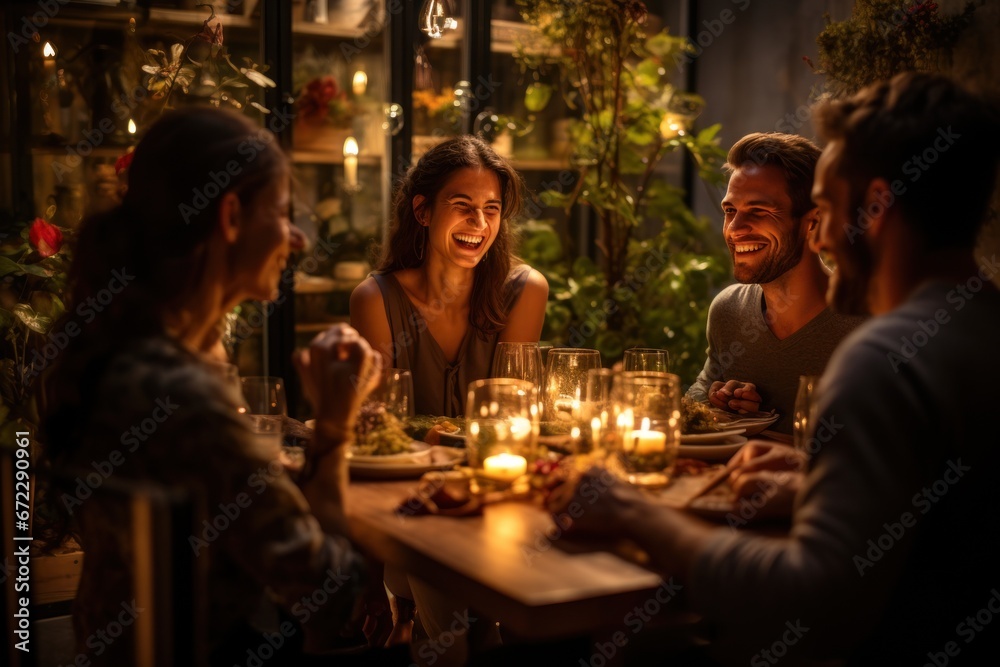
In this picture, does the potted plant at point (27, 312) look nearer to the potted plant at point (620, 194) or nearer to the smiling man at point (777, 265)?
the smiling man at point (777, 265)

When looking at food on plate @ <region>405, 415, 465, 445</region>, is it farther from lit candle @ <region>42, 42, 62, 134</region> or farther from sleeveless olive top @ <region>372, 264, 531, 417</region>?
lit candle @ <region>42, 42, 62, 134</region>

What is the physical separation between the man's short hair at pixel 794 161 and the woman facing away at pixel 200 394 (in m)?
1.45

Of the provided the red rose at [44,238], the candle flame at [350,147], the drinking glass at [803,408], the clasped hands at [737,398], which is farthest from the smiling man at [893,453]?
the candle flame at [350,147]

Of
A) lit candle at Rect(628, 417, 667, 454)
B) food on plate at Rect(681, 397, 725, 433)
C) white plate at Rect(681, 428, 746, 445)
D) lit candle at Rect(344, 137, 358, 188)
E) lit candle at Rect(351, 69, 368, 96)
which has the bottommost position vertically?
white plate at Rect(681, 428, 746, 445)

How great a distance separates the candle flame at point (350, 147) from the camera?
462 centimetres

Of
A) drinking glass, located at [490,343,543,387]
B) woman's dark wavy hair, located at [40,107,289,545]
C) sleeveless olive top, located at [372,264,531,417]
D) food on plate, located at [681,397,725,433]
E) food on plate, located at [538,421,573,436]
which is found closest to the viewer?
woman's dark wavy hair, located at [40,107,289,545]

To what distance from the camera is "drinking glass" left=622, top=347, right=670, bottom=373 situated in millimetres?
2178

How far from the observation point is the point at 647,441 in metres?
1.65

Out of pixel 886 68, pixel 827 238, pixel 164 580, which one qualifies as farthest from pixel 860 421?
pixel 886 68

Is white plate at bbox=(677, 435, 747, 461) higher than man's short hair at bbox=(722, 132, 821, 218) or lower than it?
lower

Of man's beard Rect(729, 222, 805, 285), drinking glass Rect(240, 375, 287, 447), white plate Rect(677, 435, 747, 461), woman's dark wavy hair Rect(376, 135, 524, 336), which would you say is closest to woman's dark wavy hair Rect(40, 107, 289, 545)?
drinking glass Rect(240, 375, 287, 447)

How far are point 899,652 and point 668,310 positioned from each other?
3268mm

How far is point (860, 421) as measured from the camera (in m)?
1.17

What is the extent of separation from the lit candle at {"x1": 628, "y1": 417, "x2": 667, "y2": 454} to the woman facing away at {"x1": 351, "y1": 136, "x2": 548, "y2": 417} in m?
1.10
